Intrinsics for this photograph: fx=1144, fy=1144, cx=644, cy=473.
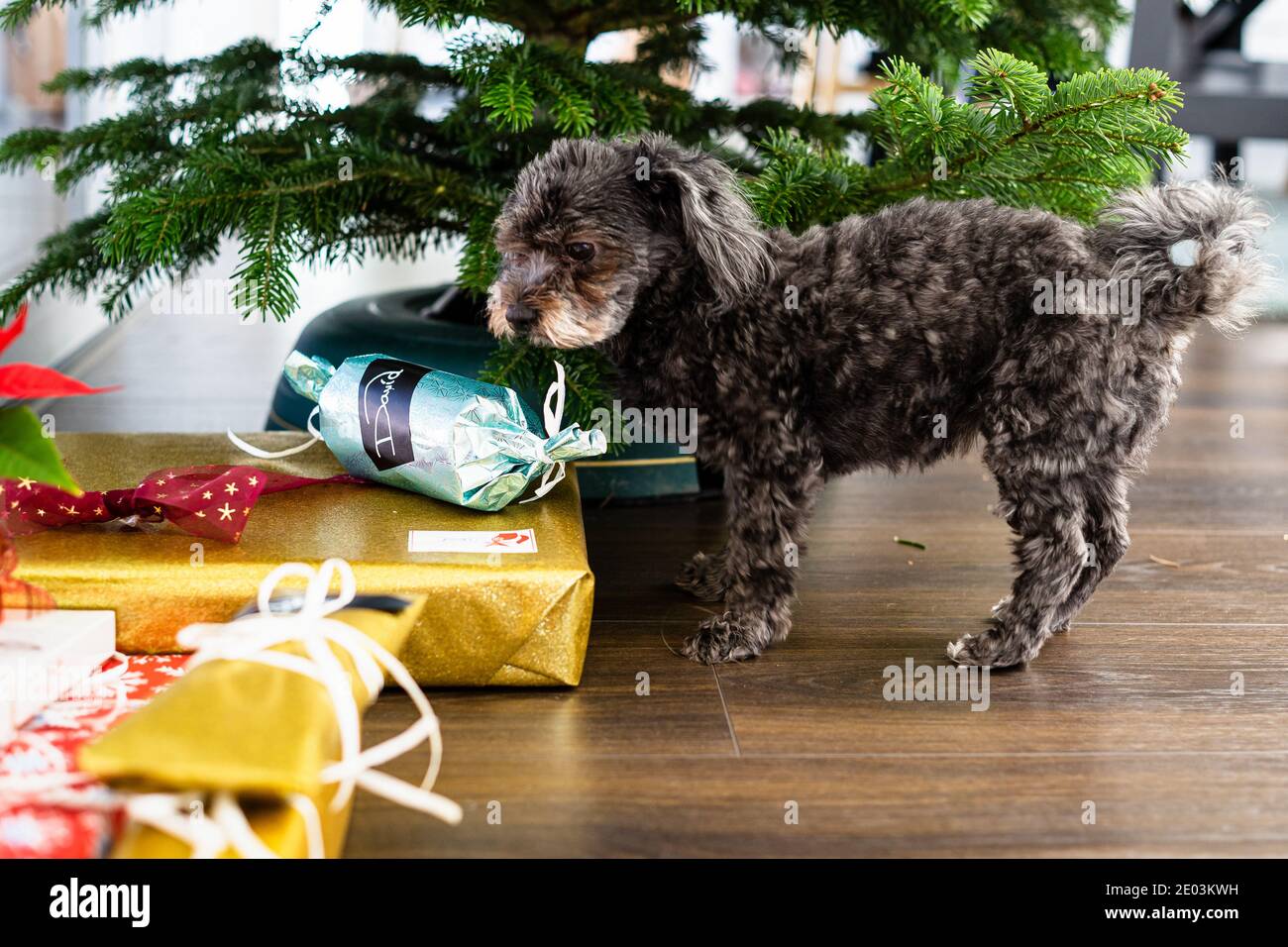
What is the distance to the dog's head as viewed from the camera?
1.32 metres

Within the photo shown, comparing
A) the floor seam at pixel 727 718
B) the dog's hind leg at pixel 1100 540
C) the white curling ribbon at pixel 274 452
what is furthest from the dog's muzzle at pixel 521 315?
the dog's hind leg at pixel 1100 540

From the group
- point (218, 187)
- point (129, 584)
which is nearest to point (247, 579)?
point (129, 584)

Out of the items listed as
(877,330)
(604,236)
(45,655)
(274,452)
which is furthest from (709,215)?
(45,655)

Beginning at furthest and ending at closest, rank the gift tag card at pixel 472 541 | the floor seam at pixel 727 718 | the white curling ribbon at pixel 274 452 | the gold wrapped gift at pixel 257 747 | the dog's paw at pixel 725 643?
the white curling ribbon at pixel 274 452
the dog's paw at pixel 725 643
the gift tag card at pixel 472 541
the floor seam at pixel 727 718
the gold wrapped gift at pixel 257 747

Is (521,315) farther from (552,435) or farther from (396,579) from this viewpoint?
(396,579)

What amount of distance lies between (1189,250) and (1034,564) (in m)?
0.39

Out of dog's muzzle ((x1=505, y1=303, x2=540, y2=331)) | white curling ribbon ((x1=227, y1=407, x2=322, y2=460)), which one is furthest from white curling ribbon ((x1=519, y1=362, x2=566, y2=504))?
white curling ribbon ((x1=227, y1=407, x2=322, y2=460))

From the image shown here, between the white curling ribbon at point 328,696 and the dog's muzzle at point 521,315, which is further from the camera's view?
the dog's muzzle at point 521,315

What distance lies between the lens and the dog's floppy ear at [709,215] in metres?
1.32

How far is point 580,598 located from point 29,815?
55cm

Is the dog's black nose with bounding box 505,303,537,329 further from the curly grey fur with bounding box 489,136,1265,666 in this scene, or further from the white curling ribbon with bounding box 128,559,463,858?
the white curling ribbon with bounding box 128,559,463,858

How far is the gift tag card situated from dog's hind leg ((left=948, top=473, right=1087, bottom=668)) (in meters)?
0.54

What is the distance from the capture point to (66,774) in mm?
950

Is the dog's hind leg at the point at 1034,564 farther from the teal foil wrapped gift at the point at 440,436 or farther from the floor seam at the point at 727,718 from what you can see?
the teal foil wrapped gift at the point at 440,436
